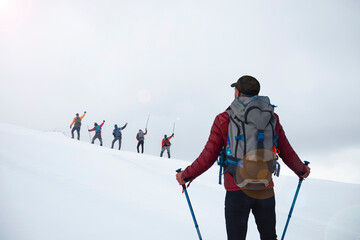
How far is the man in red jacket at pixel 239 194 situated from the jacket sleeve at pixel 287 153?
13 mm

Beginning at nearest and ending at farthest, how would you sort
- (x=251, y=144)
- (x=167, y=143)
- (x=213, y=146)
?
(x=251, y=144) < (x=213, y=146) < (x=167, y=143)

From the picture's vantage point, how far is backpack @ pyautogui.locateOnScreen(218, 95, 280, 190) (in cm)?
181

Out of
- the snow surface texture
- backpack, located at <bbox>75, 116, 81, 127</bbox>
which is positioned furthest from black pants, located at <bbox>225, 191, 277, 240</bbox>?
backpack, located at <bbox>75, 116, 81, 127</bbox>

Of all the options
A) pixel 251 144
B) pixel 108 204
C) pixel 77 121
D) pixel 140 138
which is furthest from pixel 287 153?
pixel 77 121

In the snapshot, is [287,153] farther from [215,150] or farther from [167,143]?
[167,143]

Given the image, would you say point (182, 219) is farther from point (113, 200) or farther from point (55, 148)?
point (55, 148)

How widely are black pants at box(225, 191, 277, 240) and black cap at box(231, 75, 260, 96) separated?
2.74 feet

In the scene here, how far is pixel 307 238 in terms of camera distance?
4.59m

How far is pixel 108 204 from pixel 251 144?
2.92 m

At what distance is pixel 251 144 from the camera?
1803 millimetres

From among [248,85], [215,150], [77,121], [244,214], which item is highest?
[248,85]

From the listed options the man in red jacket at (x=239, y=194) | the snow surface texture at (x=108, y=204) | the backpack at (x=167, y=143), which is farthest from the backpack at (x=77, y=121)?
the man in red jacket at (x=239, y=194)

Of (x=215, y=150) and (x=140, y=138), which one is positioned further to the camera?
(x=140, y=138)

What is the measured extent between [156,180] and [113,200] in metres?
2.38
